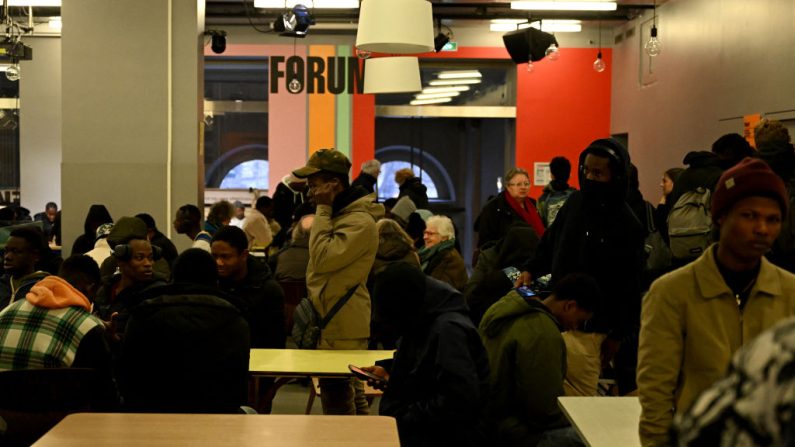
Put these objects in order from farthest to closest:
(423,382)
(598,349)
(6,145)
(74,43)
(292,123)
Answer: (6,145) → (292,123) → (74,43) → (598,349) → (423,382)

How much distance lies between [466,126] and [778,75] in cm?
797

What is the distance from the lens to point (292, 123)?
15.0 metres

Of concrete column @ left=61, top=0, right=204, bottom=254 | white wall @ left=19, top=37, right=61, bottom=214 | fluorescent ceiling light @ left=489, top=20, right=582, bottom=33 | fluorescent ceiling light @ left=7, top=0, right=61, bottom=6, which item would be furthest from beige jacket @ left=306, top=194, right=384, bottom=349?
white wall @ left=19, top=37, right=61, bottom=214

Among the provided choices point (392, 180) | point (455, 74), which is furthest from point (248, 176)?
point (455, 74)

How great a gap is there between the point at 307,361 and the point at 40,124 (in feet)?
41.6

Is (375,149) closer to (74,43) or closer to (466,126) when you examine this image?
(466,126)

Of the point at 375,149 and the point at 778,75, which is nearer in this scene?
the point at 778,75

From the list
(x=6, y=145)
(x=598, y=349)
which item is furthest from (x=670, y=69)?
(x=6, y=145)

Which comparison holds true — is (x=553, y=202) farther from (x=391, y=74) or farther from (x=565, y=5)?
(x=565, y=5)

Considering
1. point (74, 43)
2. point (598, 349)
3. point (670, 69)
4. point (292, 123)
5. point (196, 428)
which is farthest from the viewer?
point (292, 123)

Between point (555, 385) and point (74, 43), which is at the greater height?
point (74, 43)

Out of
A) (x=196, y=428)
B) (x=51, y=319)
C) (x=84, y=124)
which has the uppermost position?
(x=84, y=124)

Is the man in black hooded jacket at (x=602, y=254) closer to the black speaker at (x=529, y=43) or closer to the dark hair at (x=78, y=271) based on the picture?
the dark hair at (x=78, y=271)

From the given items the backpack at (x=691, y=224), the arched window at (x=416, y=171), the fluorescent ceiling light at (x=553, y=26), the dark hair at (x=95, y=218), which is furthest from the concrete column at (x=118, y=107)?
the arched window at (x=416, y=171)
